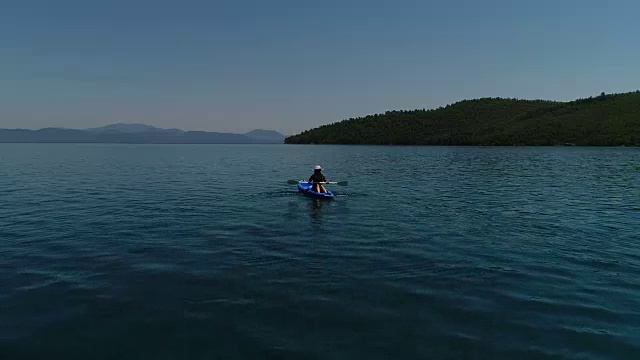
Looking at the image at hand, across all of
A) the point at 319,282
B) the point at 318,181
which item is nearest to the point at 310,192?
the point at 318,181

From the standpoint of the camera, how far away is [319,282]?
15484 millimetres

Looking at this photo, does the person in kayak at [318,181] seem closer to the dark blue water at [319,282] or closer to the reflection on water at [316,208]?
the reflection on water at [316,208]

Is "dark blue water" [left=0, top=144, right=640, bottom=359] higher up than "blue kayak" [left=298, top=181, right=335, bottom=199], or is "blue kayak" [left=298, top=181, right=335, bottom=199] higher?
"blue kayak" [left=298, top=181, right=335, bottom=199]

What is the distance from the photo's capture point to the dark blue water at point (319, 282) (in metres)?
11.0

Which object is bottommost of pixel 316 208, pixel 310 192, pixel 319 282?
pixel 319 282

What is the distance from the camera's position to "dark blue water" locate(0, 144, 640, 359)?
1100 cm

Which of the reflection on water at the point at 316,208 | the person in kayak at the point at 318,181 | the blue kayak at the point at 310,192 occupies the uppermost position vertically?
the person in kayak at the point at 318,181

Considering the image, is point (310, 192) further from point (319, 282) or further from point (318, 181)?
point (319, 282)

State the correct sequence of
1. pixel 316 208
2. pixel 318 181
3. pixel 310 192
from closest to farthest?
1. pixel 316 208
2. pixel 318 181
3. pixel 310 192

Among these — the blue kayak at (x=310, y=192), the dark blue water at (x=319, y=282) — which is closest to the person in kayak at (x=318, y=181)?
the blue kayak at (x=310, y=192)

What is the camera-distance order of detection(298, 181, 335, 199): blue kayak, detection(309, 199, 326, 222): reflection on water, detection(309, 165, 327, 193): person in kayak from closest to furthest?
detection(309, 199, 326, 222): reflection on water → detection(298, 181, 335, 199): blue kayak → detection(309, 165, 327, 193): person in kayak

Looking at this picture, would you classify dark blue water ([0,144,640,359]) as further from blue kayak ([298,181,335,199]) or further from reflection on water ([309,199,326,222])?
blue kayak ([298,181,335,199])

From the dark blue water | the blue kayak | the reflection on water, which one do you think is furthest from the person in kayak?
the dark blue water

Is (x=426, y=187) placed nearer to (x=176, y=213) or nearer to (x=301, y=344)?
(x=176, y=213)
